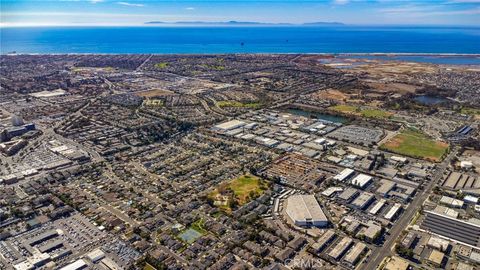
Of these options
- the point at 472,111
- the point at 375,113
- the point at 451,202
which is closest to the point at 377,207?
the point at 451,202

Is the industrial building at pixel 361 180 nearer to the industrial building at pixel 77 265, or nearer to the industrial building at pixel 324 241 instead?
the industrial building at pixel 324 241

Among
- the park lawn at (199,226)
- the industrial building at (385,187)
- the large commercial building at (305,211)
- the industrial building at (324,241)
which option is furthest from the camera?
the industrial building at (385,187)

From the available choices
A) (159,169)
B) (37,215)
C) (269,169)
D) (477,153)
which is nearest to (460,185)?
(477,153)

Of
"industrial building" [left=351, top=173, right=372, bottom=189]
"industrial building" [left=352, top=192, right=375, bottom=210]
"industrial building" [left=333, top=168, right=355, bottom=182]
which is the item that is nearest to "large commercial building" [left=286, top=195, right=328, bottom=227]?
"industrial building" [left=352, top=192, right=375, bottom=210]

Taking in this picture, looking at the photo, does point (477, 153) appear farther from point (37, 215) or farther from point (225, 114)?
point (37, 215)

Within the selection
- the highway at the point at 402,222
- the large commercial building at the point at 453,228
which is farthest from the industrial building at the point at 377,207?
the large commercial building at the point at 453,228

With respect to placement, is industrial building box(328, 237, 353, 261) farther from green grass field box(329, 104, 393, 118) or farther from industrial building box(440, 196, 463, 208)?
green grass field box(329, 104, 393, 118)

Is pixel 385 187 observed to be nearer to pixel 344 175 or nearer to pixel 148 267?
pixel 344 175
